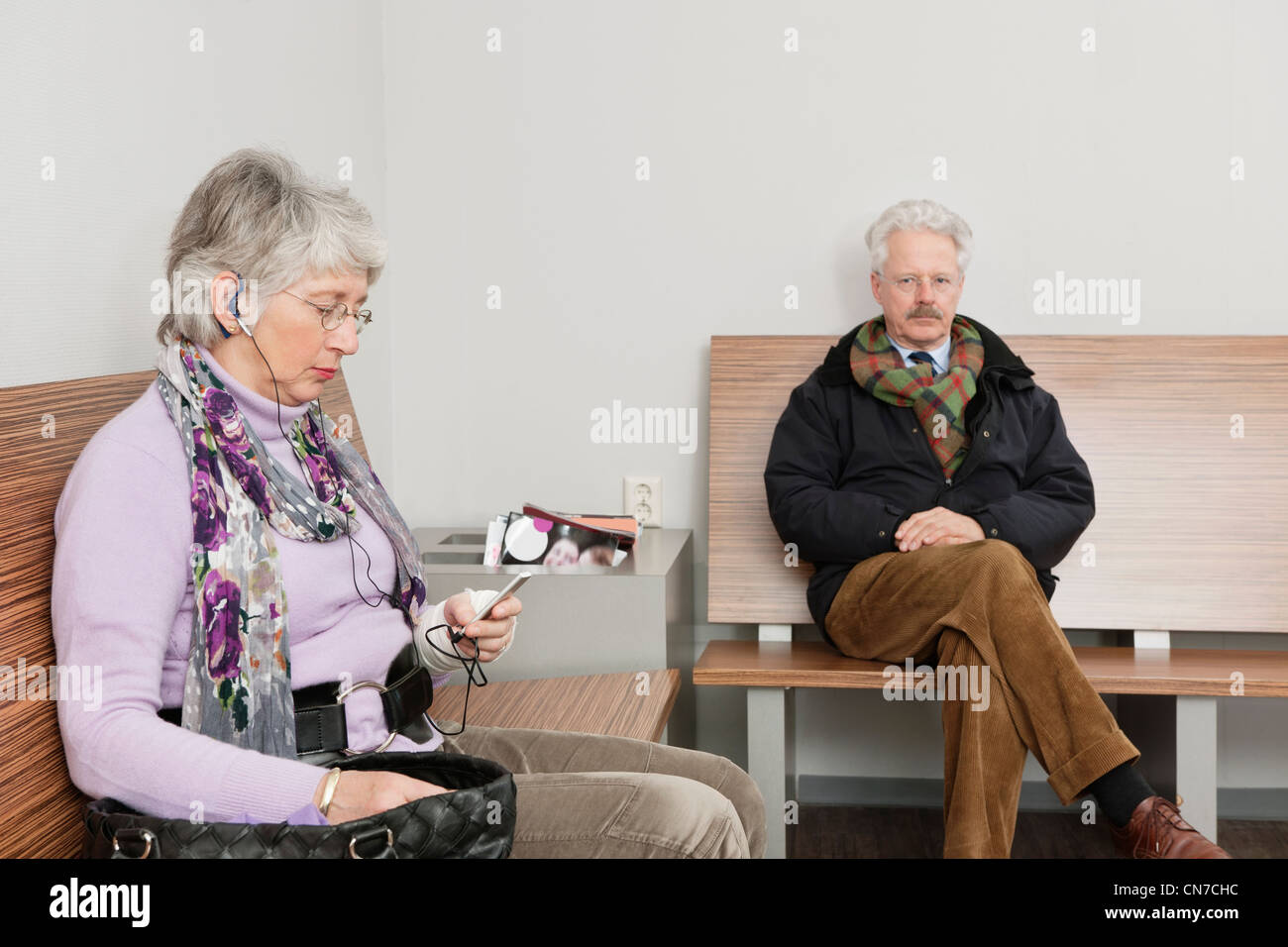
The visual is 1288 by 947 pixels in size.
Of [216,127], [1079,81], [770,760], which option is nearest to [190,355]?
[216,127]

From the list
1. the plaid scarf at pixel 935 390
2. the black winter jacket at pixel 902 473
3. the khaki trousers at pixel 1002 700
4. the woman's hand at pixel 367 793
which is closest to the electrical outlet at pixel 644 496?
the black winter jacket at pixel 902 473

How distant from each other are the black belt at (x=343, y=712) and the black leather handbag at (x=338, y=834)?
165mm

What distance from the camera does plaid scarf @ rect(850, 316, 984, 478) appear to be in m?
2.28

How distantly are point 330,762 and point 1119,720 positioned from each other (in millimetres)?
1958

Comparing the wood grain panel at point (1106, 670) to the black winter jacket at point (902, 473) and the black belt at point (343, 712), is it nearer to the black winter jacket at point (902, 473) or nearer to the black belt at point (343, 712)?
the black winter jacket at point (902, 473)

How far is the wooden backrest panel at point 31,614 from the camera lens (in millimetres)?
1127

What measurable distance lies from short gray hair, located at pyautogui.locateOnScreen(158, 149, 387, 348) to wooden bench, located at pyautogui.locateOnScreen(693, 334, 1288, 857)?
3.93 feet

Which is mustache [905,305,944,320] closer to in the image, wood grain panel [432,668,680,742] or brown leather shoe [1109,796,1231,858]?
wood grain panel [432,668,680,742]

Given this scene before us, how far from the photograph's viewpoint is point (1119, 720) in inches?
105

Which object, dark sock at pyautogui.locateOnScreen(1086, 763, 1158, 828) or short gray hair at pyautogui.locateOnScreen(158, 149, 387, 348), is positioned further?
dark sock at pyautogui.locateOnScreen(1086, 763, 1158, 828)

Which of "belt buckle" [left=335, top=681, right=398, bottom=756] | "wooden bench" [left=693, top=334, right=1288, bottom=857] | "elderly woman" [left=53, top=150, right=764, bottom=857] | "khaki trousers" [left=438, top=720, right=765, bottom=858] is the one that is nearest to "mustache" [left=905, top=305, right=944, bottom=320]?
"wooden bench" [left=693, top=334, right=1288, bottom=857]

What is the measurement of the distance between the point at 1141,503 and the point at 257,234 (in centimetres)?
183

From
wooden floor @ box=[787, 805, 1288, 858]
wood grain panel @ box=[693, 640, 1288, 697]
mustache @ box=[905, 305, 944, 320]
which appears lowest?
wooden floor @ box=[787, 805, 1288, 858]
